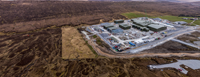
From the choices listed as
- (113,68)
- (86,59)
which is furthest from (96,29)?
(113,68)

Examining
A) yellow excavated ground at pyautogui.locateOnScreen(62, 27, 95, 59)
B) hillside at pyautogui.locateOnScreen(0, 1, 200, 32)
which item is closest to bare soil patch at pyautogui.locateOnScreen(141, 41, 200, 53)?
yellow excavated ground at pyautogui.locateOnScreen(62, 27, 95, 59)

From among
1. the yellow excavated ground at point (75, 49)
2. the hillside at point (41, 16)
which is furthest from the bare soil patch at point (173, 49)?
the hillside at point (41, 16)

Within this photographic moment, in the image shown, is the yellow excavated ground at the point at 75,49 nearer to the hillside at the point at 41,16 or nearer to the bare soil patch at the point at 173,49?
the bare soil patch at the point at 173,49

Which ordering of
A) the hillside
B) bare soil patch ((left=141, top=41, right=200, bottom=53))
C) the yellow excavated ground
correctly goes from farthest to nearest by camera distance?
the hillside → bare soil patch ((left=141, top=41, right=200, bottom=53)) → the yellow excavated ground

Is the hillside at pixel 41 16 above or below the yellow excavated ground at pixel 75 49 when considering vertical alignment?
above

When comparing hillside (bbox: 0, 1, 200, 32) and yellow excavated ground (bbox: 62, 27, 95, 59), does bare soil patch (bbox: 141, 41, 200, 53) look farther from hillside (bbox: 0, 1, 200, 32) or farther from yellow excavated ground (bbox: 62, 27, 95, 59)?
hillside (bbox: 0, 1, 200, 32)

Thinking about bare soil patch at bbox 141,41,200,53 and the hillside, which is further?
the hillside

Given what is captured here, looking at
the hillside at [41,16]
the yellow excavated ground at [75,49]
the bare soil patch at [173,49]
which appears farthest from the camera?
the hillside at [41,16]

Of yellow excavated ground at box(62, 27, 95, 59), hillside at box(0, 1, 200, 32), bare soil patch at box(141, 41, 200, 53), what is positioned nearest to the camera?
yellow excavated ground at box(62, 27, 95, 59)

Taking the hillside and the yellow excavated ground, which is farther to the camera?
the hillside

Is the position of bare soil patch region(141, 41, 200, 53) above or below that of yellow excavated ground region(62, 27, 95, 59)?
above

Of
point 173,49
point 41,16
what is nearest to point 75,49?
point 173,49

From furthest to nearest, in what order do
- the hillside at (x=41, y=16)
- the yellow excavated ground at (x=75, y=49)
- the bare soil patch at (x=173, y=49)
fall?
the hillside at (x=41, y=16) < the bare soil patch at (x=173, y=49) < the yellow excavated ground at (x=75, y=49)
